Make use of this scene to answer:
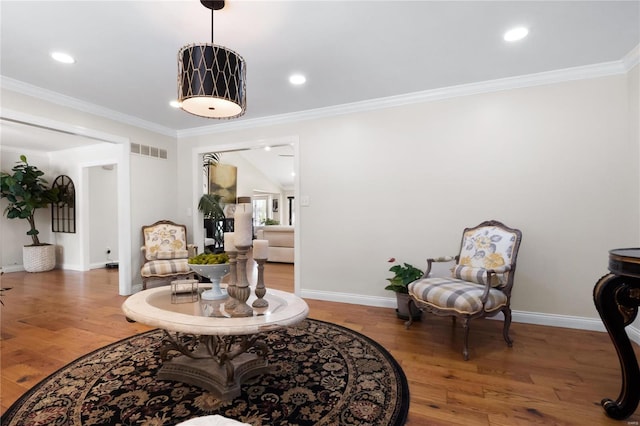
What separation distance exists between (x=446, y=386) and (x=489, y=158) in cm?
223

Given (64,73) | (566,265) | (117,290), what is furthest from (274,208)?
(566,265)

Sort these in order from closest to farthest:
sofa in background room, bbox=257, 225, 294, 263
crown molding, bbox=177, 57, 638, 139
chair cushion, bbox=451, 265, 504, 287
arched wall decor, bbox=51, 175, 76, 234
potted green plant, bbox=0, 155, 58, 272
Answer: chair cushion, bbox=451, 265, 504, 287
crown molding, bbox=177, 57, 638, 139
potted green plant, bbox=0, 155, 58, 272
arched wall decor, bbox=51, 175, 76, 234
sofa in background room, bbox=257, 225, 294, 263

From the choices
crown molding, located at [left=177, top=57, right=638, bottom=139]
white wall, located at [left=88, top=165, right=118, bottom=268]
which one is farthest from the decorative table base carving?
white wall, located at [left=88, top=165, right=118, bottom=268]

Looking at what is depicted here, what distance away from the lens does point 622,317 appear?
1.54 metres

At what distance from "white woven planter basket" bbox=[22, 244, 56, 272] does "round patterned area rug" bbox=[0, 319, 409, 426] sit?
495 centimetres

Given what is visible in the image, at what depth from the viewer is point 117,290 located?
416 cm

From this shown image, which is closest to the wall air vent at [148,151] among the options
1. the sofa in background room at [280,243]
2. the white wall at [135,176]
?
the white wall at [135,176]

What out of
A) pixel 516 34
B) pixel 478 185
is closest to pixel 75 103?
pixel 516 34

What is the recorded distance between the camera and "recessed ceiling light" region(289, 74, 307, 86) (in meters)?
2.81

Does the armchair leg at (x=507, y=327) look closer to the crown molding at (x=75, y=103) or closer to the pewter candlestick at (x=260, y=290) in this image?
the pewter candlestick at (x=260, y=290)

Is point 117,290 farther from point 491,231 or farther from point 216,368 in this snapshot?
point 491,231

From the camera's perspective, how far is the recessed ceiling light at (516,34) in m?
2.13

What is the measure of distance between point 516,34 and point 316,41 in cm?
150

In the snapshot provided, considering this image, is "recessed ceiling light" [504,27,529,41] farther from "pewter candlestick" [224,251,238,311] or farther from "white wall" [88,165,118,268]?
"white wall" [88,165,118,268]
